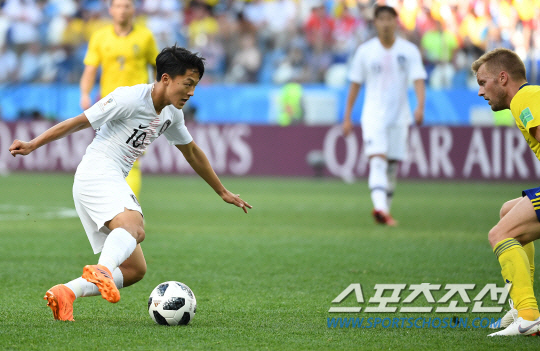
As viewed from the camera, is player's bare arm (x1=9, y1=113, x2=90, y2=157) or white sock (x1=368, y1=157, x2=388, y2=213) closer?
player's bare arm (x1=9, y1=113, x2=90, y2=157)

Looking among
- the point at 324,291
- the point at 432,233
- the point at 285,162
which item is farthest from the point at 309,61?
the point at 324,291

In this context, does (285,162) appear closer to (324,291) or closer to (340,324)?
(324,291)

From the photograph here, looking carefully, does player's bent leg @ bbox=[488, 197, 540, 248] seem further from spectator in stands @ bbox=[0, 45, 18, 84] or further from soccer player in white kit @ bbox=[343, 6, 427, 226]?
spectator in stands @ bbox=[0, 45, 18, 84]

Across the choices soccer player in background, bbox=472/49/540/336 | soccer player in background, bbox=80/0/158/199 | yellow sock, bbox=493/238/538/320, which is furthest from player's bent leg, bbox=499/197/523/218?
soccer player in background, bbox=80/0/158/199

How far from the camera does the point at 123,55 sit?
26.8 feet

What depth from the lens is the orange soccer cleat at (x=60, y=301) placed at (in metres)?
4.05

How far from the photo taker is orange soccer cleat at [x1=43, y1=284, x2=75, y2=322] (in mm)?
4047

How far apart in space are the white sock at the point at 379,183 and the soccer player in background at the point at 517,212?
4.89 meters

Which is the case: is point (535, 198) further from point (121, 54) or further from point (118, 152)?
point (121, 54)

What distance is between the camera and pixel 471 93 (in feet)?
55.0

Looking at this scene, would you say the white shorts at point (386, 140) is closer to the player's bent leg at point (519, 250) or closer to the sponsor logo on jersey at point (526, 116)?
the player's bent leg at point (519, 250)

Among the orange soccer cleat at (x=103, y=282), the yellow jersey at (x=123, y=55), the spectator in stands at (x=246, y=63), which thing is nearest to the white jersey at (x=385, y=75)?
the yellow jersey at (x=123, y=55)

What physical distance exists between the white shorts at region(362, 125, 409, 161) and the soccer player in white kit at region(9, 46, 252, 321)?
4842mm

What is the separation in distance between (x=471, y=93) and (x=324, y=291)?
490 inches
